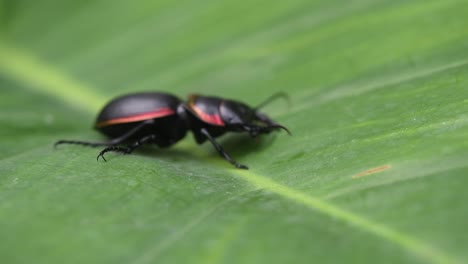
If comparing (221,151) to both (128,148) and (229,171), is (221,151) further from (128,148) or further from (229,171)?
(128,148)

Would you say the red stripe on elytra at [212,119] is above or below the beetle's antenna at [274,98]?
above

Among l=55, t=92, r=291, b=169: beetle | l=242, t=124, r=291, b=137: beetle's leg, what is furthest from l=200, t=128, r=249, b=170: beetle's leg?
l=242, t=124, r=291, b=137: beetle's leg

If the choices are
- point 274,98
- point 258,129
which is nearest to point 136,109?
point 258,129

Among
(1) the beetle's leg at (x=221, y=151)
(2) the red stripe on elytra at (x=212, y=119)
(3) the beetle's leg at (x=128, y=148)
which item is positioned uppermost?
(3) the beetle's leg at (x=128, y=148)

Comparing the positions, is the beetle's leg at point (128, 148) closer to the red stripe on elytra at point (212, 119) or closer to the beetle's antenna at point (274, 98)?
the red stripe on elytra at point (212, 119)

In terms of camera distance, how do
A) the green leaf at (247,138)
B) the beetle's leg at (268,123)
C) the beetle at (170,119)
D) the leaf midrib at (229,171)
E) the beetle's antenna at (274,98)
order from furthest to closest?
1. the beetle's antenna at (274,98)
2. the beetle at (170,119)
3. the beetle's leg at (268,123)
4. the green leaf at (247,138)
5. the leaf midrib at (229,171)

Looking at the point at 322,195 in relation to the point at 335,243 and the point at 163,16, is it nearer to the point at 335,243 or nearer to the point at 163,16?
the point at 335,243

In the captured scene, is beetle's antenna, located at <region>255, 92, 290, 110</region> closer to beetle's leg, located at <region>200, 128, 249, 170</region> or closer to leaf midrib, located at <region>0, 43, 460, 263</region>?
beetle's leg, located at <region>200, 128, 249, 170</region>

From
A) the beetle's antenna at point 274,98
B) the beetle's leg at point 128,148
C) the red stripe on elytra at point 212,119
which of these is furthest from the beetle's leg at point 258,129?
the beetle's leg at point 128,148

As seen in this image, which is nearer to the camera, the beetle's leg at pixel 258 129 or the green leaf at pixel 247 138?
the green leaf at pixel 247 138

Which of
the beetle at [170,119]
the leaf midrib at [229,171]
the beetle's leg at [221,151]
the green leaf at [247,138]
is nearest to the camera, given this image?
the leaf midrib at [229,171]
